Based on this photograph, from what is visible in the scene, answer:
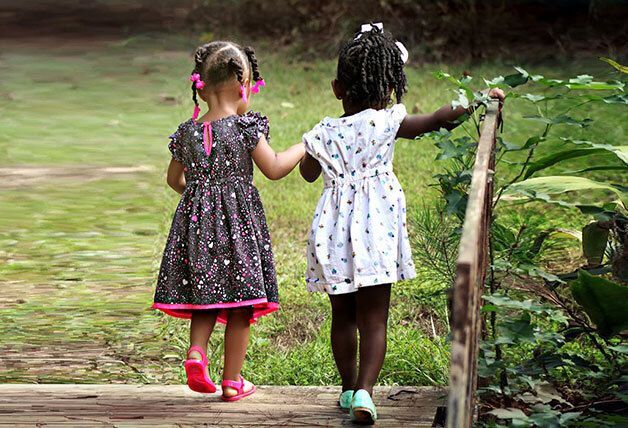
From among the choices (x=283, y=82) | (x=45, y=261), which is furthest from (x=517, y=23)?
(x=45, y=261)

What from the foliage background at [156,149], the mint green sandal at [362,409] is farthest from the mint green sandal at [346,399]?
the foliage background at [156,149]

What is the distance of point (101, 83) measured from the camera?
11.2 m

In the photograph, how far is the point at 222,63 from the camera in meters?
3.93

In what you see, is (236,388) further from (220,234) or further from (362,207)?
(362,207)

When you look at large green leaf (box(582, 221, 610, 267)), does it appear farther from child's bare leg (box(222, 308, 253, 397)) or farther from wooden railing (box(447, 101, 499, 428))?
wooden railing (box(447, 101, 499, 428))

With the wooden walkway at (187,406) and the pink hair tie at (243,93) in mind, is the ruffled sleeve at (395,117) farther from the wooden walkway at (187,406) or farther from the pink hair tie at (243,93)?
the wooden walkway at (187,406)

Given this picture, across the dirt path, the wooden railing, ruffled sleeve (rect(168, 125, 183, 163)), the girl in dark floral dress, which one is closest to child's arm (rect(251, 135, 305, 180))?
the girl in dark floral dress

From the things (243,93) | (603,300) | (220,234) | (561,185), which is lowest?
(603,300)

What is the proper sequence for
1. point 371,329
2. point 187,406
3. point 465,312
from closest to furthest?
point 465,312 < point 371,329 < point 187,406

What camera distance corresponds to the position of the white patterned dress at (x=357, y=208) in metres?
3.62

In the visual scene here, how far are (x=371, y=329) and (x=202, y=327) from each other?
0.58 m

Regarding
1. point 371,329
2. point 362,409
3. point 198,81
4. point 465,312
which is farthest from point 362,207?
point 465,312

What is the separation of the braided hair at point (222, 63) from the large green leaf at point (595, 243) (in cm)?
126

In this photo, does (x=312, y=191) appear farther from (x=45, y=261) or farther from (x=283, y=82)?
(x=283, y=82)
